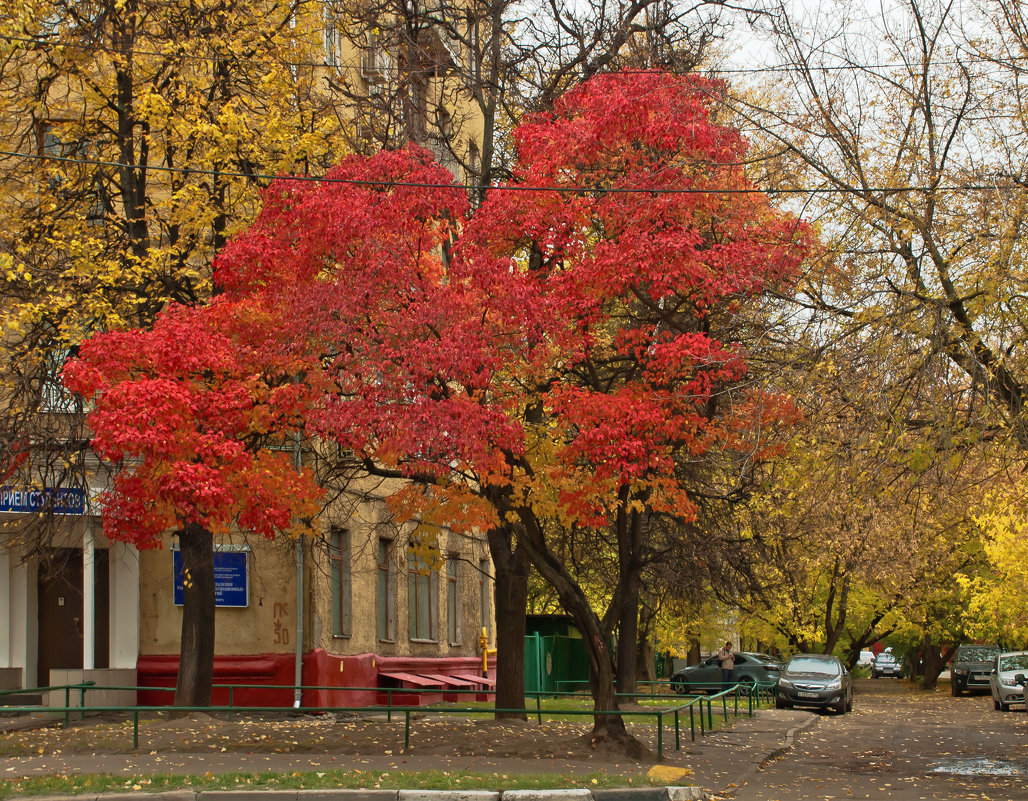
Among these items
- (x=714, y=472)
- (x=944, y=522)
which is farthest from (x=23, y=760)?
(x=944, y=522)

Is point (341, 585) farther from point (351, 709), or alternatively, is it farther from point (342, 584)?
point (351, 709)

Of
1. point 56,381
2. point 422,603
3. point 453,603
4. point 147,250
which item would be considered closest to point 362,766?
point 56,381

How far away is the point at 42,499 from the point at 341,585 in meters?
8.66

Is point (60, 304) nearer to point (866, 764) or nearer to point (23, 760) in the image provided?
point (23, 760)

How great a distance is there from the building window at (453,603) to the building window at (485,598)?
1.30 m

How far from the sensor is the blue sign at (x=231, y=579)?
2295cm

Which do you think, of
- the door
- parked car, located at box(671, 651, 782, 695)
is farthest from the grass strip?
parked car, located at box(671, 651, 782, 695)

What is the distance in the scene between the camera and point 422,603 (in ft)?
98.2

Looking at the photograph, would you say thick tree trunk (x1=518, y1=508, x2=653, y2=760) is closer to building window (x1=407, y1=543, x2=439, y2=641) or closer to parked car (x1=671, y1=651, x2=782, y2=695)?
building window (x1=407, y1=543, x2=439, y2=641)

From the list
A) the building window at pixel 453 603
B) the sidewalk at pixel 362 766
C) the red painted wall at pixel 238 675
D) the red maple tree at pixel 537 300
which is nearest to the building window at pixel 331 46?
the red maple tree at pixel 537 300

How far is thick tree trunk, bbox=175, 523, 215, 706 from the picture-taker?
60.8ft

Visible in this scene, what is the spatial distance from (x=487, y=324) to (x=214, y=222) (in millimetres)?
6739

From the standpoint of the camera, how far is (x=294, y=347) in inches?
566

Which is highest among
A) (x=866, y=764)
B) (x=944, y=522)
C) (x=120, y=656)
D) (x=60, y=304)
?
(x=60, y=304)
